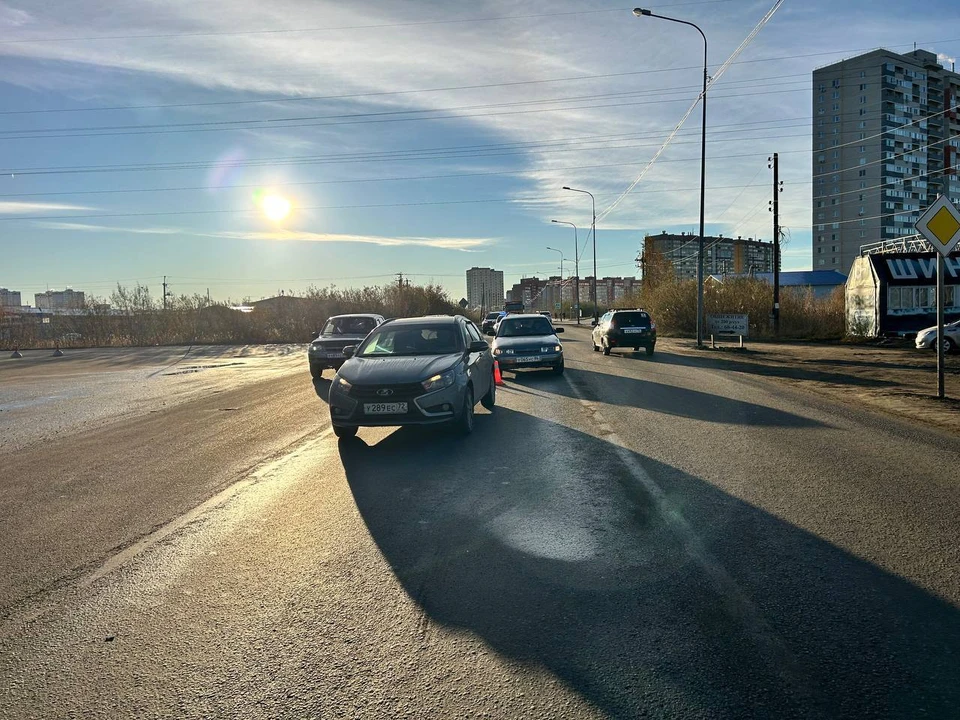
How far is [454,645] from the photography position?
11.2 ft

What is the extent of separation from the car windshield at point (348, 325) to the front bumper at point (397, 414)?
11.4 m

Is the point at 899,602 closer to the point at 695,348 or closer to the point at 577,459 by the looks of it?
the point at 577,459

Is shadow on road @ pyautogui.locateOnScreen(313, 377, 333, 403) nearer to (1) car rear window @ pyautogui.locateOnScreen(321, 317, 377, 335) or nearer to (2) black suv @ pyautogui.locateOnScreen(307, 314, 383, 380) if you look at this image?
(2) black suv @ pyautogui.locateOnScreen(307, 314, 383, 380)

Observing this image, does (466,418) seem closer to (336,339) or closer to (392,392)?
(392,392)

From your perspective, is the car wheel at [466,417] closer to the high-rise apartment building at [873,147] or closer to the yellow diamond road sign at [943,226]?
the yellow diamond road sign at [943,226]

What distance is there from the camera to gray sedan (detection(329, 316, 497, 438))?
8328 millimetres

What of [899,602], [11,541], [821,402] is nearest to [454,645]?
[899,602]

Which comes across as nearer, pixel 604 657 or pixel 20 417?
pixel 604 657

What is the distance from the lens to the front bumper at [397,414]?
27.3 feet

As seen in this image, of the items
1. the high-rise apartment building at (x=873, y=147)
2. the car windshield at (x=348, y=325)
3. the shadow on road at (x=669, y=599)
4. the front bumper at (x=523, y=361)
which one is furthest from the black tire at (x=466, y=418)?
the high-rise apartment building at (x=873, y=147)

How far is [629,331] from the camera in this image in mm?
25266

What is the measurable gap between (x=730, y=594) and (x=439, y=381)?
5198mm

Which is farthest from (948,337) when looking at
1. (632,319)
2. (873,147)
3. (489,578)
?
(873,147)

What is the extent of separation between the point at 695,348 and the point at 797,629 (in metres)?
27.4
